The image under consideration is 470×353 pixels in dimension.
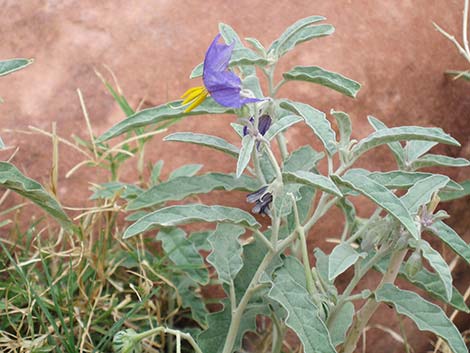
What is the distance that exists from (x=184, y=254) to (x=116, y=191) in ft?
0.67

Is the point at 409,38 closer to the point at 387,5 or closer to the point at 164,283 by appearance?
the point at 387,5

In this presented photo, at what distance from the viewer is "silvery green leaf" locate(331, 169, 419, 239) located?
130 centimetres

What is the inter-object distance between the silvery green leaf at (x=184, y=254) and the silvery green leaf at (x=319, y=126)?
0.43 m

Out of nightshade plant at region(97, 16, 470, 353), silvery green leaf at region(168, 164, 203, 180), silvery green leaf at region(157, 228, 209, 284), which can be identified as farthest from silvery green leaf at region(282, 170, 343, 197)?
silvery green leaf at region(168, 164, 203, 180)

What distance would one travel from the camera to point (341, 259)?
1400 millimetres

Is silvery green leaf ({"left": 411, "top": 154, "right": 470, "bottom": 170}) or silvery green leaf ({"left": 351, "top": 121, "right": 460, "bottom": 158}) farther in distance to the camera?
silvery green leaf ({"left": 411, "top": 154, "right": 470, "bottom": 170})

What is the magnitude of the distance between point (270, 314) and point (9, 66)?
68 cm

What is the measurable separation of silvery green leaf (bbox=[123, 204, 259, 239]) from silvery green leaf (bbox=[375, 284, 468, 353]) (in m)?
0.28

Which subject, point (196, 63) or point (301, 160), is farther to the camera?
point (196, 63)

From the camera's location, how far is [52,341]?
1.62 metres

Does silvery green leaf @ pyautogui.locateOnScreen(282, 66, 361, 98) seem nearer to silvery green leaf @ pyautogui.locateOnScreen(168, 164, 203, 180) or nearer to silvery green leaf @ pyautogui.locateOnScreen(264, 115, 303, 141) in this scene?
silvery green leaf @ pyautogui.locateOnScreen(264, 115, 303, 141)

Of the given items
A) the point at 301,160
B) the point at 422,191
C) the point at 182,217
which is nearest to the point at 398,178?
the point at 422,191

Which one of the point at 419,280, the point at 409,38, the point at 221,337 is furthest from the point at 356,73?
the point at 221,337

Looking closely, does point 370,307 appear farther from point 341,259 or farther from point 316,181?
point 316,181
